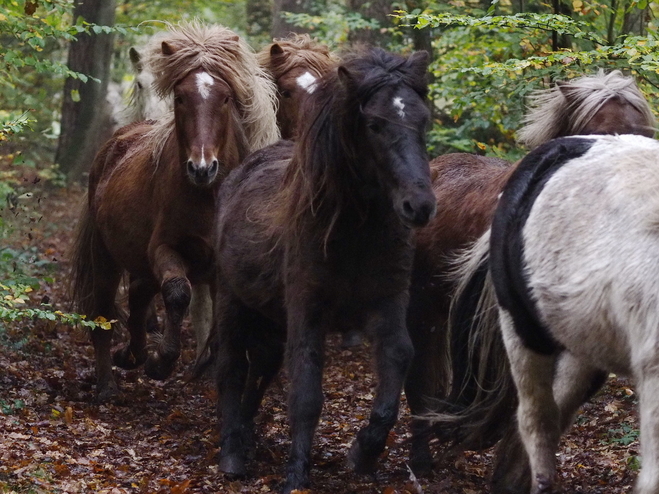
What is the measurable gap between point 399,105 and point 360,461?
6.66 feet

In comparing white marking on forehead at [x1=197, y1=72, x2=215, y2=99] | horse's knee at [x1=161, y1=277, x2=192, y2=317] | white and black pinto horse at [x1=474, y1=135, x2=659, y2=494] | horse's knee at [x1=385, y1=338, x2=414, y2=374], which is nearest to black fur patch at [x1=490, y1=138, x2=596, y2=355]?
white and black pinto horse at [x1=474, y1=135, x2=659, y2=494]

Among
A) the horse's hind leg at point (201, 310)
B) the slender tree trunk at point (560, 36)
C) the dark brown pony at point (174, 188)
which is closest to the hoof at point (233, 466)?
the dark brown pony at point (174, 188)

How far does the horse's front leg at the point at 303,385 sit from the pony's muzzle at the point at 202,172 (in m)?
2.15

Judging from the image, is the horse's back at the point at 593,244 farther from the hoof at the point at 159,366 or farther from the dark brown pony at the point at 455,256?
the hoof at the point at 159,366

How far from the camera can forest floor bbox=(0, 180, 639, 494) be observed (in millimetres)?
5867

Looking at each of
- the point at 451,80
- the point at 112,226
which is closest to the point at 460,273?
the point at 112,226

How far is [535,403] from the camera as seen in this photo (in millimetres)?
4758

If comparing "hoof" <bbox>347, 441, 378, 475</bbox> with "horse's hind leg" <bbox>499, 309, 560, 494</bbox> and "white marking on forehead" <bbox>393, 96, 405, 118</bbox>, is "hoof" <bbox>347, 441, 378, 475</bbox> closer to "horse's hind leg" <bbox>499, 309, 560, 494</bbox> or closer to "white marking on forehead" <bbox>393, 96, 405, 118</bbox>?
"horse's hind leg" <bbox>499, 309, 560, 494</bbox>

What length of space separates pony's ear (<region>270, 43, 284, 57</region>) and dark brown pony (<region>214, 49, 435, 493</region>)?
4015mm

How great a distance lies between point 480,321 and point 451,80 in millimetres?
6505

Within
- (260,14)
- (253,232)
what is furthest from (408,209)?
(260,14)

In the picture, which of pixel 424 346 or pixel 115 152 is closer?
pixel 424 346

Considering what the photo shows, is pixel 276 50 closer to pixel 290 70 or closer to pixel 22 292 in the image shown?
pixel 290 70

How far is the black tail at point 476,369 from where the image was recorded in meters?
5.54
